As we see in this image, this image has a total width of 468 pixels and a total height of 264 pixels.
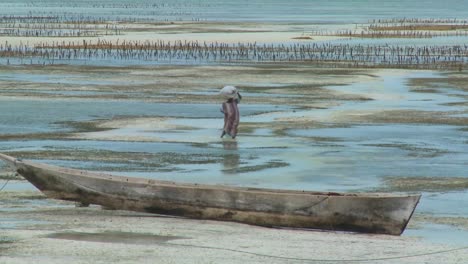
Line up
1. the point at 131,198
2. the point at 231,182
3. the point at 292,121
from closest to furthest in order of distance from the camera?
1. the point at 131,198
2. the point at 231,182
3. the point at 292,121

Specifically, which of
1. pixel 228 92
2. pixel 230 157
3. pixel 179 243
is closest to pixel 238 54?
pixel 228 92

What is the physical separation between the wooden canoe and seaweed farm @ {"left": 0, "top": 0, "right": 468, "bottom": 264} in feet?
0.68

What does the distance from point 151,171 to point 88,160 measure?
1.86 meters

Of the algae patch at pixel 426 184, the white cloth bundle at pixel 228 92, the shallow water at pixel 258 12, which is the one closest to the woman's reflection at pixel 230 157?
the white cloth bundle at pixel 228 92

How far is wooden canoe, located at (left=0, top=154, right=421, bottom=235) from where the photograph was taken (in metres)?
16.9

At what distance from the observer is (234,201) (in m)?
17.4

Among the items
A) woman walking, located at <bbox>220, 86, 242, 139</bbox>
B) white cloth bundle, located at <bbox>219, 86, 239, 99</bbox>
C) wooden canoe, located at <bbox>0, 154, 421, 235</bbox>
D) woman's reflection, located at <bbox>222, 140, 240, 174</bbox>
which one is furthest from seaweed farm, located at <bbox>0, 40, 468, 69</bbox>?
wooden canoe, located at <bbox>0, 154, 421, 235</bbox>

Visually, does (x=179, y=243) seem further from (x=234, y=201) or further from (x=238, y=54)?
(x=238, y=54)

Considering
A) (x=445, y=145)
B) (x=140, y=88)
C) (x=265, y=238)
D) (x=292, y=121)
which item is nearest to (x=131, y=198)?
(x=265, y=238)

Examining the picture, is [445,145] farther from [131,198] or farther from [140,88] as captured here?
[140,88]

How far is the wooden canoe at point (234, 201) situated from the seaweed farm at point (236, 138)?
207 millimetres

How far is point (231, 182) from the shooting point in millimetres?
22094

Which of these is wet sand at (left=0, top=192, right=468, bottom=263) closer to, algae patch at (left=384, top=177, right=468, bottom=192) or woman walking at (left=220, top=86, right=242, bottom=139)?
algae patch at (left=384, top=177, right=468, bottom=192)

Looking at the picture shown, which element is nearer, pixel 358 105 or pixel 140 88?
pixel 358 105
